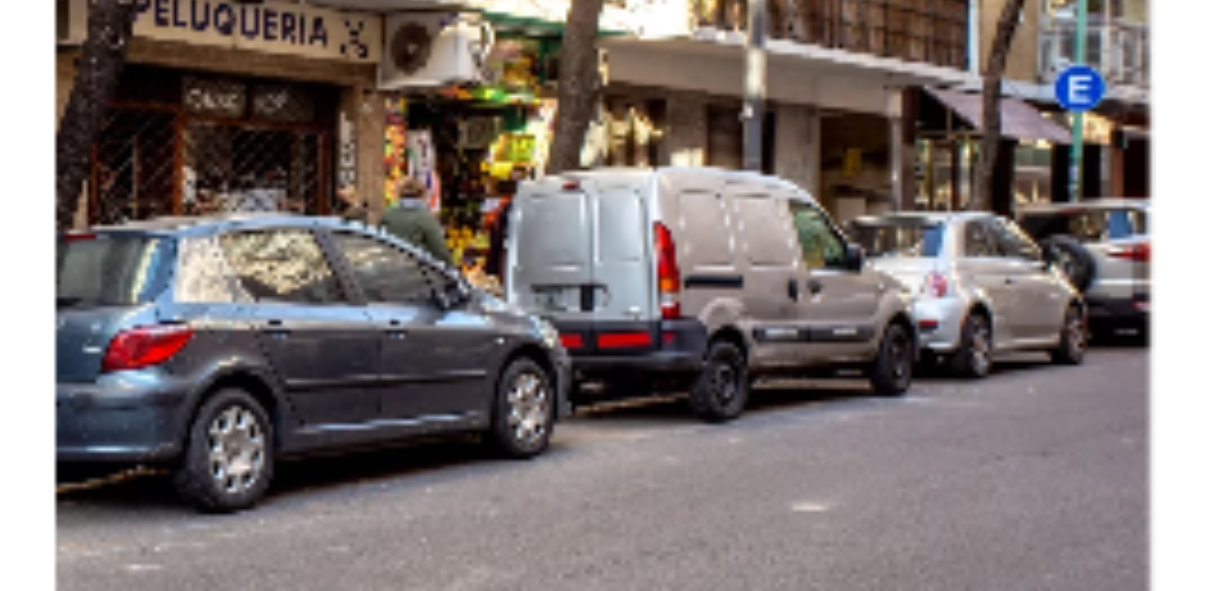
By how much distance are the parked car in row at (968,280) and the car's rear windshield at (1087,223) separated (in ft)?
11.0

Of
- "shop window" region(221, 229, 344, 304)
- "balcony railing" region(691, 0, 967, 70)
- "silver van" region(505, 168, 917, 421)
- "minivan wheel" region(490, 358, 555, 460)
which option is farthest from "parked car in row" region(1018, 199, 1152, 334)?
"shop window" region(221, 229, 344, 304)

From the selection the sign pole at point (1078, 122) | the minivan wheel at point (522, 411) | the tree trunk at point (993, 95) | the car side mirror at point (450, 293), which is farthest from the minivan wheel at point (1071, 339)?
the sign pole at point (1078, 122)

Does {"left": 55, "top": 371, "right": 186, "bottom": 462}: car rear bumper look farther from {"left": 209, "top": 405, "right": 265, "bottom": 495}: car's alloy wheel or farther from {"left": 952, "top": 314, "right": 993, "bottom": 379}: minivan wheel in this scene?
{"left": 952, "top": 314, "right": 993, "bottom": 379}: minivan wheel

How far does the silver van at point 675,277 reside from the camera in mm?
12734

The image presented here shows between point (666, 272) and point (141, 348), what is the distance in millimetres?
4947

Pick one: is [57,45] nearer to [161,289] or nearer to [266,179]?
[266,179]

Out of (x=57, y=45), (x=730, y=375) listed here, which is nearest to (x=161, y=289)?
(x=730, y=375)

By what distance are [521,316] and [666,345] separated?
1.82 meters

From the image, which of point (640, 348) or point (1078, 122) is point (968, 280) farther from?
point (1078, 122)

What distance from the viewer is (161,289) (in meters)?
8.76

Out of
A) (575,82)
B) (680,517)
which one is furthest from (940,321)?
(680,517)

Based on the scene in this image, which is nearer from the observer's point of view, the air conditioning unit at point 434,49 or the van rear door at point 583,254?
the van rear door at point 583,254

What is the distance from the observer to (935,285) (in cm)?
1680

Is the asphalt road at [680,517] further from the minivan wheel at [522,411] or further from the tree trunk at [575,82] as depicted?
the tree trunk at [575,82]
